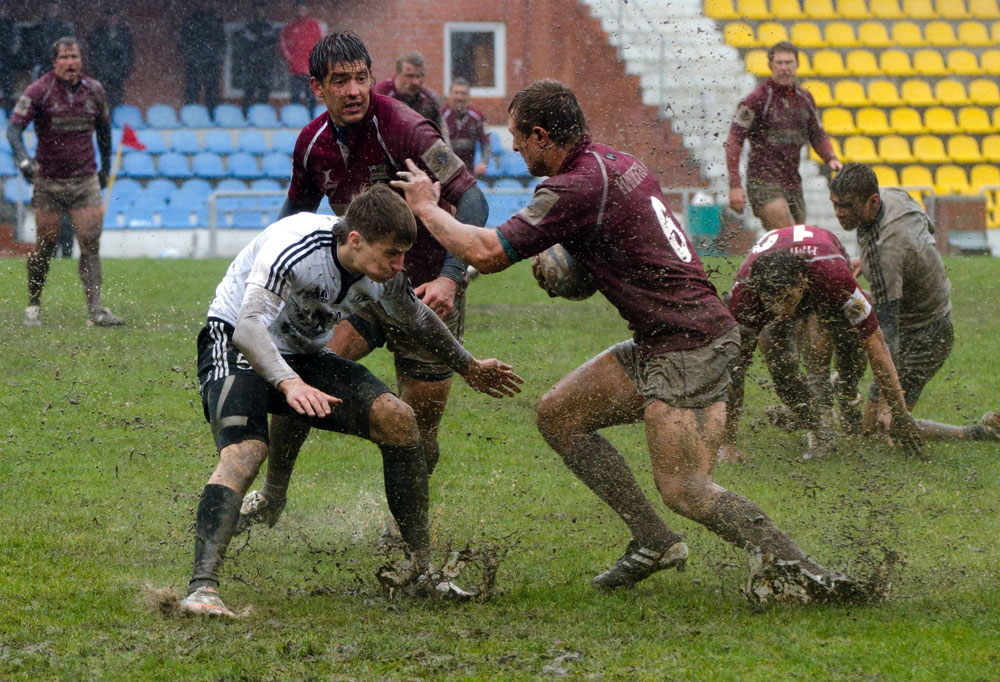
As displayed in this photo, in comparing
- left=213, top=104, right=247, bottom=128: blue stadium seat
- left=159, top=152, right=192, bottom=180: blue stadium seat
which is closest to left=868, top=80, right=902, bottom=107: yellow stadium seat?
left=213, top=104, right=247, bottom=128: blue stadium seat

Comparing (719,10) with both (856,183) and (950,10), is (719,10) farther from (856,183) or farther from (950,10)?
(856,183)

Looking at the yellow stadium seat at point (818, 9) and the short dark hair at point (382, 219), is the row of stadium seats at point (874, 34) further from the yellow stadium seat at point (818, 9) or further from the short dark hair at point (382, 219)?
the short dark hair at point (382, 219)

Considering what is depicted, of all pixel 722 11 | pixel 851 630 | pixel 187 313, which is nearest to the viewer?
pixel 851 630

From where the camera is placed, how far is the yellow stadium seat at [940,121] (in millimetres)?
21812

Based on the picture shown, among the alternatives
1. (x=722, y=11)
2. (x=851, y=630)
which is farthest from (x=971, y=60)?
(x=851, y=630)

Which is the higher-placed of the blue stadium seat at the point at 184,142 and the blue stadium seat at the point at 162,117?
the blue stadium seat at the point at 162,117

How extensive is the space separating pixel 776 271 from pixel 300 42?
1707 centimetres

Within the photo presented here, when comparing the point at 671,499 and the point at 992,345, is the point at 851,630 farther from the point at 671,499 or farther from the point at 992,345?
the point at 992,345

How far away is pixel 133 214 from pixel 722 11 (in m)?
10.8

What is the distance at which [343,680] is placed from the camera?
11.8ft

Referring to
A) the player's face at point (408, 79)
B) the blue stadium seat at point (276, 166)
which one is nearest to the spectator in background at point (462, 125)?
the player's face at point (408, 79)

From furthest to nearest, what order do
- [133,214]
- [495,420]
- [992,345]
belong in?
[133,214], [992,345], [495,420]

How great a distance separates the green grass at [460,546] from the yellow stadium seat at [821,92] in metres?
13.8

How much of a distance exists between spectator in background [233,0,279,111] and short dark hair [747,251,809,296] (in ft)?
57.6
